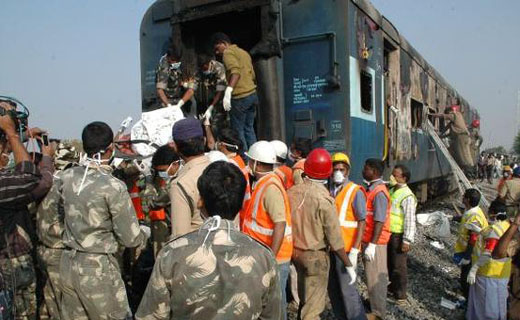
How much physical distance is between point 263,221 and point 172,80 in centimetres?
275

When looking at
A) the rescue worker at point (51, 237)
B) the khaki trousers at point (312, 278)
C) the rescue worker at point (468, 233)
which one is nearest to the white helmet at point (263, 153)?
the khaki trousers at point (312, 278)

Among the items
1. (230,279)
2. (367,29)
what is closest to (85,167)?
(230,279)

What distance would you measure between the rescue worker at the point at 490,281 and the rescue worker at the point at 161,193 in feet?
9.06

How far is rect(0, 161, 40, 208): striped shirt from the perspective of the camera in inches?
102

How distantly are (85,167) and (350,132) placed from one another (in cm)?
291

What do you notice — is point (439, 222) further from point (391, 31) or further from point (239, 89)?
point (239, 89)

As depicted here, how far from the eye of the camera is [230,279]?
165cm

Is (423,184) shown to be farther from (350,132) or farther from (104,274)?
(104,274)

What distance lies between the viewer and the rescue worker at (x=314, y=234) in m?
3.42

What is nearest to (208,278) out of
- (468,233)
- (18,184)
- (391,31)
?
(18,184)

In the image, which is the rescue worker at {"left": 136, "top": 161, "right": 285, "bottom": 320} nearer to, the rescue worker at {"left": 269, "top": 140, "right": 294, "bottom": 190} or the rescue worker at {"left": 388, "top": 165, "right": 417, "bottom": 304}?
the rescue worker at {"left": 269, "top": 140, "right": 294, "bottom": 190}

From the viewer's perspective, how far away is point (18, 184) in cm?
264

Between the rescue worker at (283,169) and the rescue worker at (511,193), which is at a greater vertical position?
the rescue worker at (283,169)

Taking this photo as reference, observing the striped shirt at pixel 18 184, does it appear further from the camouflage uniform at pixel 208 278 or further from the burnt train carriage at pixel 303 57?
the burnt train carriage at pixel 303 57
